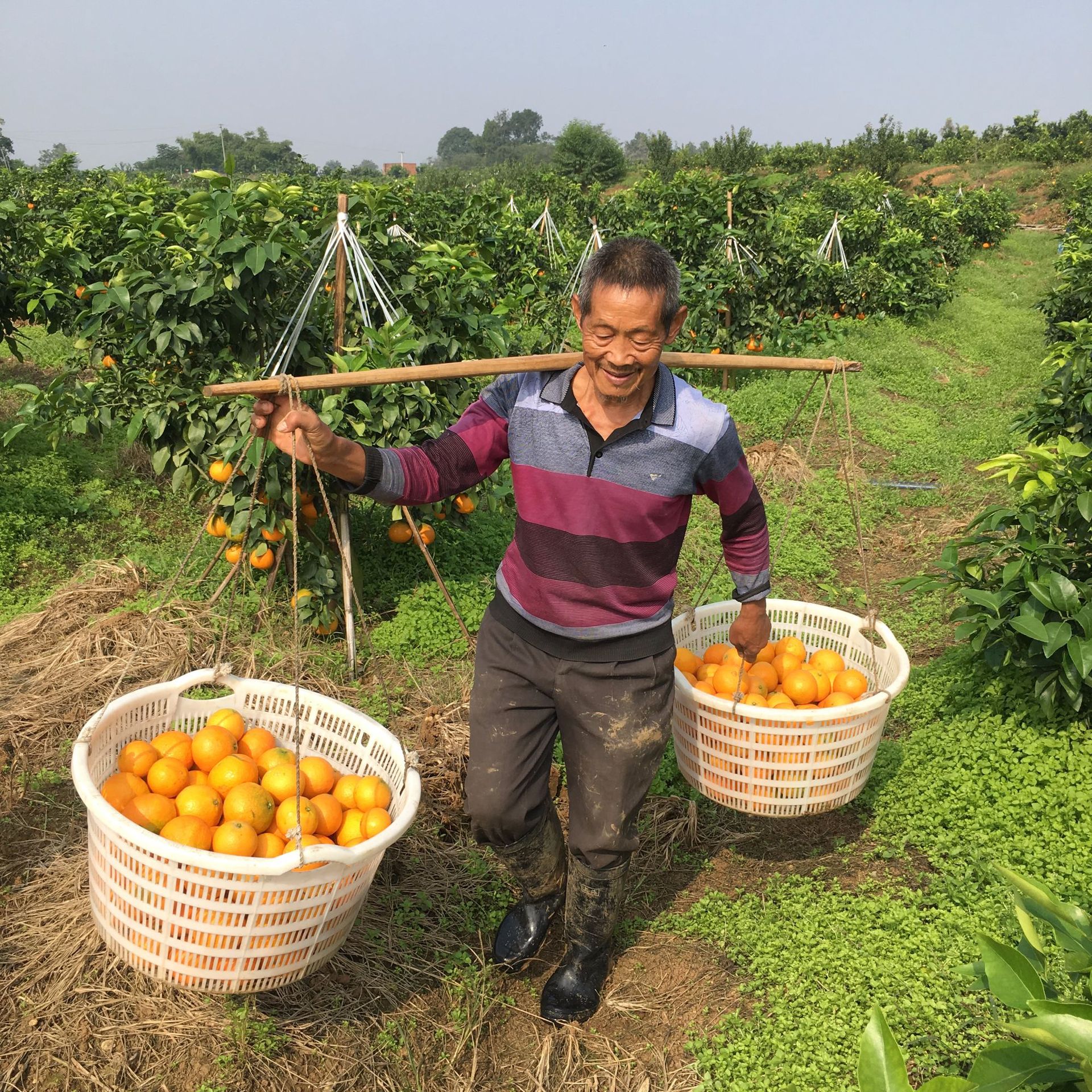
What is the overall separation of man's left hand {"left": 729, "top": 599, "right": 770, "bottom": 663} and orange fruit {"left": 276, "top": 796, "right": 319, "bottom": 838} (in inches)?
48.8

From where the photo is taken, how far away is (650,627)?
232cm

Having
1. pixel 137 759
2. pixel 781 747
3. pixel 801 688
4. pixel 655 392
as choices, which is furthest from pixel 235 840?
pixel 801 688

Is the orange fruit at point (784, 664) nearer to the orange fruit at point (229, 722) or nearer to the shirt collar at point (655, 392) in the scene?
the shirt collar at point (655, 392)

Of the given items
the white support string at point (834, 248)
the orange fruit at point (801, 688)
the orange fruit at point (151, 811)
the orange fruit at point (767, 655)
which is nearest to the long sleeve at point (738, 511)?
the orange fruit at point (801, 688)

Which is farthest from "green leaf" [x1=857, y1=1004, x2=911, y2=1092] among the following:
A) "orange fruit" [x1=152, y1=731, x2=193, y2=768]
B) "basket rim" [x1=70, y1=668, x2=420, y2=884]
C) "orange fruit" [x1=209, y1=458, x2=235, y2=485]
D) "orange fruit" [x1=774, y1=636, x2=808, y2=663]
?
"orange fruit" [x1=209, y1=458, x2=235, y2=485]

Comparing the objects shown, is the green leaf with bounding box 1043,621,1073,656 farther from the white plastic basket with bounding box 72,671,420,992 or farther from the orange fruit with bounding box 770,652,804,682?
the white plastic basket with bounding box 72,671,420,992

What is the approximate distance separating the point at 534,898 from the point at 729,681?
2.83 ft

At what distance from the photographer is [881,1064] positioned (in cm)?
104

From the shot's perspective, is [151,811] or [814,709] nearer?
[151,811]

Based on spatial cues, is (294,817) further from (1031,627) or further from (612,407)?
(1031,627)

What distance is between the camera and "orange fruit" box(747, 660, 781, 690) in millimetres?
2957

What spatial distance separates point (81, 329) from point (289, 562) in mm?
1317

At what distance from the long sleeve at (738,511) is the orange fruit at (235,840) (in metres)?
1.32

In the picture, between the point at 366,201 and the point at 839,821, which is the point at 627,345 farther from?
the point at 366,201
